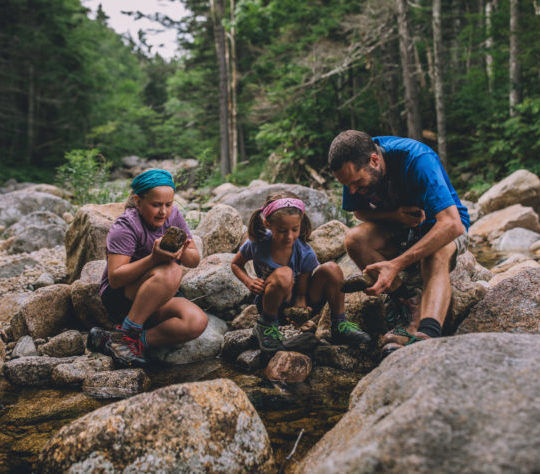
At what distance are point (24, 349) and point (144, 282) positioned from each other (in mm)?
1104

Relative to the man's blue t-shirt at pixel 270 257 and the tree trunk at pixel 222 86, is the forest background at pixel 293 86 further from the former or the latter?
the man's blue t-shirt at pixel 270 257

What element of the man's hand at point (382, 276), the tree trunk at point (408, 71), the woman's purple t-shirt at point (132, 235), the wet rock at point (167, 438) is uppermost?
the tree trunk at point (408, 71)

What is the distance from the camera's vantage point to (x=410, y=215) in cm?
265

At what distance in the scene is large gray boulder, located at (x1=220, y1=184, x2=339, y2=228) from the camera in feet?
19.6

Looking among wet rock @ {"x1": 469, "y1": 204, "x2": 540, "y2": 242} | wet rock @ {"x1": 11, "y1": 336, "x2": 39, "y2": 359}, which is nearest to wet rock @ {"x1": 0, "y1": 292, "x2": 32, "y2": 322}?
wet rock @ {"x1": 11, "y1": 336, "x2": 39, "y2": 359}

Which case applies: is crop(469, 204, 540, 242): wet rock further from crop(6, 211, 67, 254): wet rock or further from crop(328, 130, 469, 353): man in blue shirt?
crop(6, 211, 67, 254): wet rock

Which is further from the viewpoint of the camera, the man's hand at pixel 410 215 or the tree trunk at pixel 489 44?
the tree trunk at pixel 489 44

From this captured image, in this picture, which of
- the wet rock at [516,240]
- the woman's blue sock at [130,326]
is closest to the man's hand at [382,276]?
the woman's blue sock at [130,326]

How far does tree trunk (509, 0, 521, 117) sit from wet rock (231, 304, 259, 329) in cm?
977

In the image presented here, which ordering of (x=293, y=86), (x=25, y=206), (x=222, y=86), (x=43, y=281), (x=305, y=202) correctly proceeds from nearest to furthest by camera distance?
(x=43, y=281), (x=305, y=202), (x=25, y=206), (x=293, y=86), (x=222, y=86)

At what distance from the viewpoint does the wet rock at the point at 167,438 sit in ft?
4.91

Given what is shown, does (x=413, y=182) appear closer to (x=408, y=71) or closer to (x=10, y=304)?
(x=10, y=304)

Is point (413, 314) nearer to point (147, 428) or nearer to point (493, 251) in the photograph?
point (147, 428)

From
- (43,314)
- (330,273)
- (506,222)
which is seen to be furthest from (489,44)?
(43,314)
